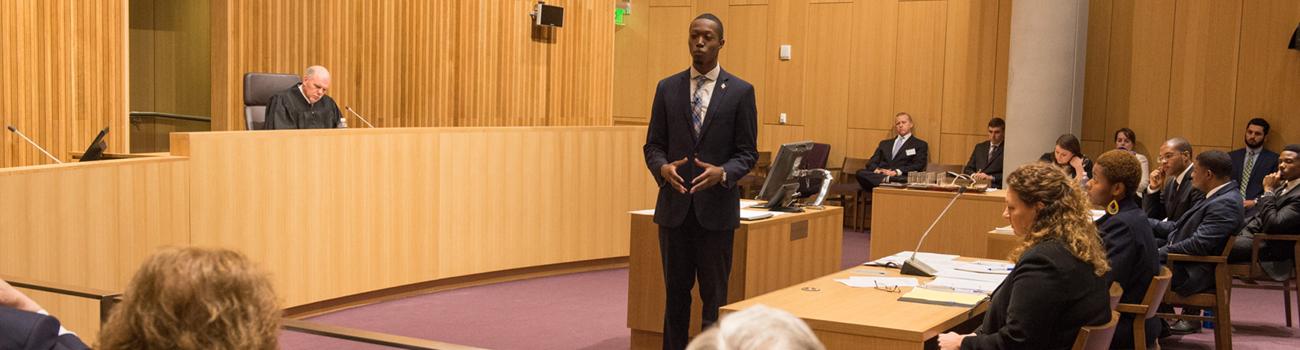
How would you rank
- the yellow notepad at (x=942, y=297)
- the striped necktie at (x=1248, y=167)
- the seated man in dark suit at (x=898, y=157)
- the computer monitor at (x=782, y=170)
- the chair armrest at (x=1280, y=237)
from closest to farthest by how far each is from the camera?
the yellow notepad at (x=942, y=297), the computer monitor at (x=782, y=170), the chair armrest at (x=1280, y=237), the striped necktie at (x=1248, y=167), the seated man in dark suit at (x=898, y=157)

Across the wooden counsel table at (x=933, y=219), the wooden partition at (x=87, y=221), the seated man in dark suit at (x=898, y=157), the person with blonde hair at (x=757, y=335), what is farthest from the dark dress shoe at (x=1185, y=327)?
the person with blonde hair at (x=757, y=335)

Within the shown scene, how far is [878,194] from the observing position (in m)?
A: 7.48

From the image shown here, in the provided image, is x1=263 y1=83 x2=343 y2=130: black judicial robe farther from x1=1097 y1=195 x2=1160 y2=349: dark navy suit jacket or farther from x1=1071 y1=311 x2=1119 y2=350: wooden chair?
x1=1071 y1=311 x2=1119 y2=350: wooden chair

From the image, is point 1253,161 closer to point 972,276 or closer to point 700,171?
point 972,276

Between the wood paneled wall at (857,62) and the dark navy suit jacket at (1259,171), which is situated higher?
the wood paneled wall at (857,62)

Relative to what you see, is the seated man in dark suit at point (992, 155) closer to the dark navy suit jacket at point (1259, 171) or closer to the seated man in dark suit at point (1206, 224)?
the dark navy suit jacket at point (1259, 171)

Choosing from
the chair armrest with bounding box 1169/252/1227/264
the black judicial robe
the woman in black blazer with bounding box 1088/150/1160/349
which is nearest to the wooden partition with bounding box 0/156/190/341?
the black judicial robe

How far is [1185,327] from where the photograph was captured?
643 centimetres

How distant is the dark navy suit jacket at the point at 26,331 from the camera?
84.0 inches

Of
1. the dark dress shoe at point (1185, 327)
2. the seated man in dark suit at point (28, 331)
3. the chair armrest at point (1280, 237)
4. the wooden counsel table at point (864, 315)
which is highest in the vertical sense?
the seated man in dark suit at point (28, 331)

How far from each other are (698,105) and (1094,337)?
6.26 feet

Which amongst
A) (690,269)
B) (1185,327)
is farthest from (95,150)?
(1185,327)

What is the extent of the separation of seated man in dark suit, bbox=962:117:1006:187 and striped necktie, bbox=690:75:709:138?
652cm

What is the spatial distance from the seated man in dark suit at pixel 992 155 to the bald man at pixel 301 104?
5.80 meters
